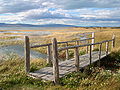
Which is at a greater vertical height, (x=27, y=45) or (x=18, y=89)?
(x=27, y=45)

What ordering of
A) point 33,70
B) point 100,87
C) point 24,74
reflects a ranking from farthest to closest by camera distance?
point 33,70 → point 24,74 → point 100,87

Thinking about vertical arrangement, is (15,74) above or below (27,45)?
below

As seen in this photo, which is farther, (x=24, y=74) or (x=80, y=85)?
(x=24, y=74)

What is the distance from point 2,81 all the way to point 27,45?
2.08 metres

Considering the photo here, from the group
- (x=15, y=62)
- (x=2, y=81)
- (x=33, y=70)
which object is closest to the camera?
(x=2, y=81)

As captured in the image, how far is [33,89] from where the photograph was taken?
251 inches

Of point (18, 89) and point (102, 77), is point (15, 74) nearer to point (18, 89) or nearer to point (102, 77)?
point (18, 89)

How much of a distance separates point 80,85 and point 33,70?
307cm

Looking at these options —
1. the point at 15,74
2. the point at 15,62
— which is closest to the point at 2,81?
the point at 15,74

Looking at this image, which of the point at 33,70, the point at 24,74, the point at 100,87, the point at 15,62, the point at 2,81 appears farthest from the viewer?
the point at 15,62

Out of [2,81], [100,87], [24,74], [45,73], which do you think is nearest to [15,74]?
[24,74]

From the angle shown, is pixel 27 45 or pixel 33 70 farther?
pixel 33 70

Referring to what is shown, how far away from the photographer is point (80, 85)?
21.6 feet

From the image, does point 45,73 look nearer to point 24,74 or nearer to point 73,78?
point 24,74
